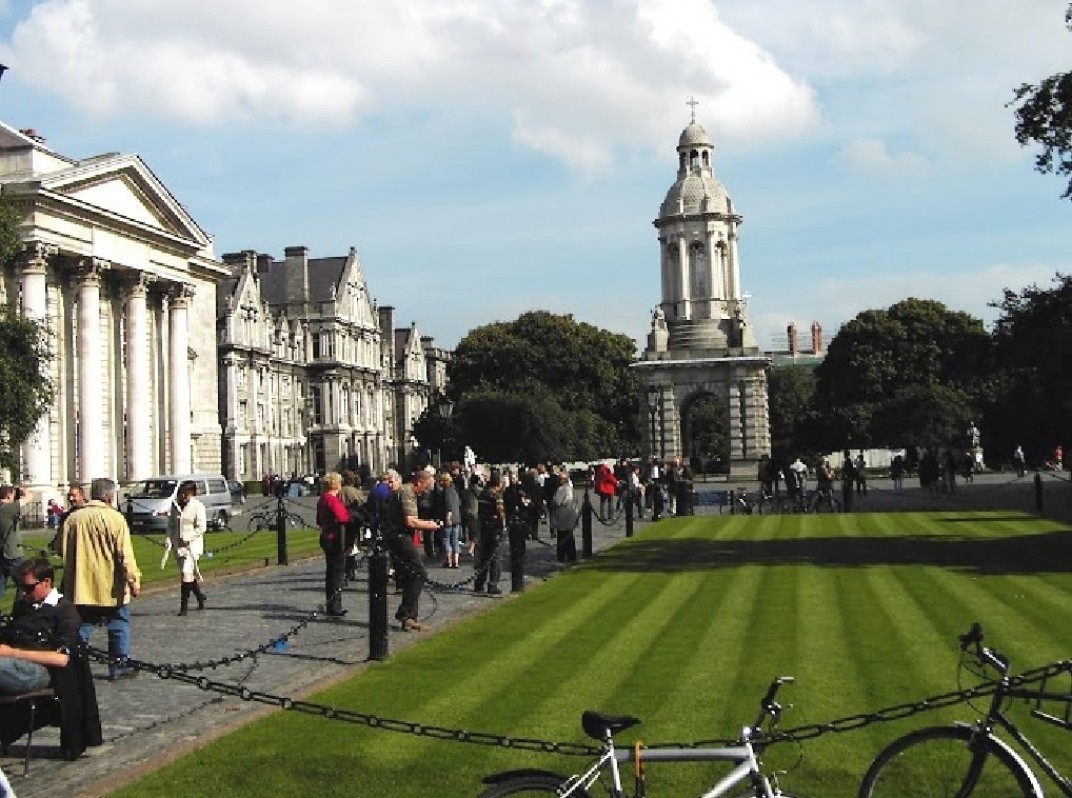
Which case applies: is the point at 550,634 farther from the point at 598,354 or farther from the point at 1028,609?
the point at 598,354

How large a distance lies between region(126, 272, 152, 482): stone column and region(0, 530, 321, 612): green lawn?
16861 millimetres

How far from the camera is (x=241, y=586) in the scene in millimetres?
23000

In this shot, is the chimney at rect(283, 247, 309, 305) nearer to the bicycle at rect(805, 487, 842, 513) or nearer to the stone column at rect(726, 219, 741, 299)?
the stone column at rect(726, 219, 741, 299)

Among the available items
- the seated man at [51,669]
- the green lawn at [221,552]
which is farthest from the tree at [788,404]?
the seated man at [51,669]

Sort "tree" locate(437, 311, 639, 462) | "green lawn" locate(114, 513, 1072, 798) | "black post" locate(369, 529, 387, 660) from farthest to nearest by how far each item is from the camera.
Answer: "tree" locate(437, 311, 639, 462) < "black post" locate(369, 529, 387, 660) < "green lawn" locate(114, 513, 1072, 798)

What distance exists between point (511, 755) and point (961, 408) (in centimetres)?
8179

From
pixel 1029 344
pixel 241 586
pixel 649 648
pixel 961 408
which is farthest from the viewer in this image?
pixel 961 408

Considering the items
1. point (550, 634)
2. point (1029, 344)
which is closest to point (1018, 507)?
point (1029, 344)

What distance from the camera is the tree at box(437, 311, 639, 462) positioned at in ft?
328

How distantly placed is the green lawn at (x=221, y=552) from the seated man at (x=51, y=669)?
9.71 m

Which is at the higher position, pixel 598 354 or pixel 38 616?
pixel 598 354

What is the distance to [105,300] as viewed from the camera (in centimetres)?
5809

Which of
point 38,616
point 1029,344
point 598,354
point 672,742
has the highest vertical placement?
point 598,354

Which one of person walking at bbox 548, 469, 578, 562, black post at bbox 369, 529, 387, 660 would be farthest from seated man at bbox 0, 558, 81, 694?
person walking at bbox 548, 469, 578, 562
